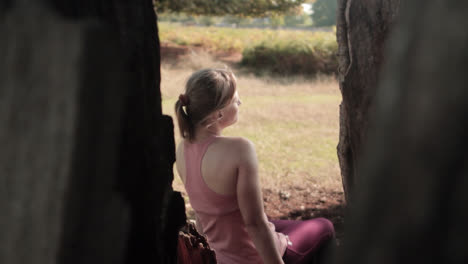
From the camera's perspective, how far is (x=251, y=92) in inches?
420

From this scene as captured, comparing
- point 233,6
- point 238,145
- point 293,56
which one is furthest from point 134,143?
point 233,6

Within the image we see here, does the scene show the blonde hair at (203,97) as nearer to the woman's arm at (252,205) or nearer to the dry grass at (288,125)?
the woman's arm at (252,205)

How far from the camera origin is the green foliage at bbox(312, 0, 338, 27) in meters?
35.6

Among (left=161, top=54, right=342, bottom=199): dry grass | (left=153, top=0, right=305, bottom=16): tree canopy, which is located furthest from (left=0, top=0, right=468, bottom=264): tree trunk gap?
(left=153, top=0, right=305, bottom=16): tree canopy

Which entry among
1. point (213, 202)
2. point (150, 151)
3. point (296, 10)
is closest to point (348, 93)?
point (213, 202)

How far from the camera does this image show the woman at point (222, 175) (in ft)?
5.90

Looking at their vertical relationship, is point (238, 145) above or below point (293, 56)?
above

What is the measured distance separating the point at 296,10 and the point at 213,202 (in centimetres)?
1350

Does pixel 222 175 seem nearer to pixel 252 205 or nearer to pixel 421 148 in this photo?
pixel 252 205

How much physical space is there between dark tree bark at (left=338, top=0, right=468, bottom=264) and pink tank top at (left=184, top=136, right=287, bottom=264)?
143 centimetres

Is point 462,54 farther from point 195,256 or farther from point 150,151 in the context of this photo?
point 195,256

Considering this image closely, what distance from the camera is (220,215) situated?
1937mm

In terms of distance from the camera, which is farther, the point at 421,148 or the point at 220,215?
the point at 220,215

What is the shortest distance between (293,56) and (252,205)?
1271 centimetres
